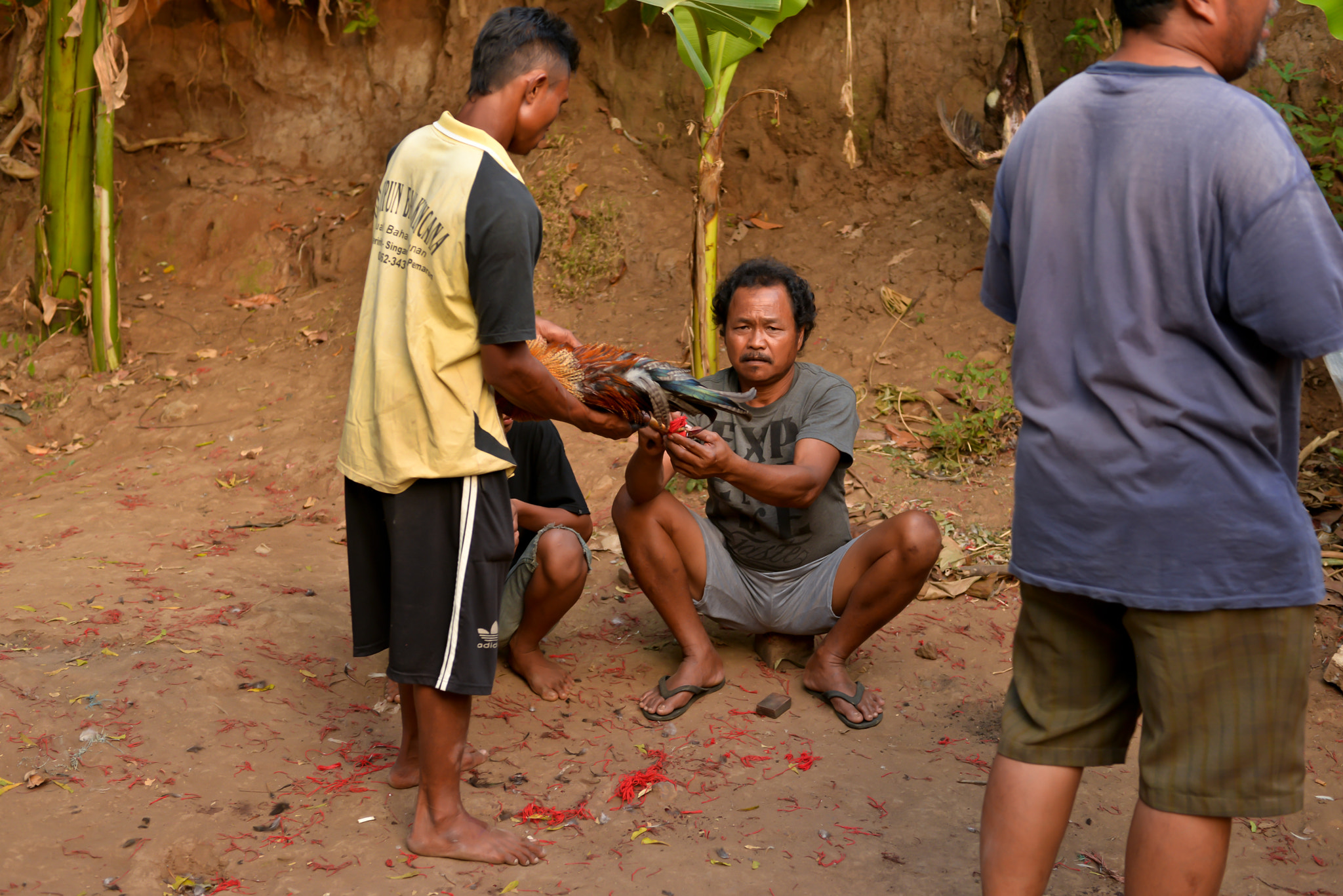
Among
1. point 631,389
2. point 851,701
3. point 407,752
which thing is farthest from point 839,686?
point 407,752

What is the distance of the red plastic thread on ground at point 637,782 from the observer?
2.81 metres

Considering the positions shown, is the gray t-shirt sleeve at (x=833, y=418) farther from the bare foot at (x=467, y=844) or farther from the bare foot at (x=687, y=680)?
the bare foot at (x=467, y=844)

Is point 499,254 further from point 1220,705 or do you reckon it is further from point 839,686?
point 839,686

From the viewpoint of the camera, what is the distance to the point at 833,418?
130 inches

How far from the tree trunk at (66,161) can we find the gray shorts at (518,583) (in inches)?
190

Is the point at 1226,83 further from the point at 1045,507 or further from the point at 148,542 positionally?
the point at 148,542

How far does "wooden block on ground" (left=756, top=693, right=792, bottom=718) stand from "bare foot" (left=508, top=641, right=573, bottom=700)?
66cm

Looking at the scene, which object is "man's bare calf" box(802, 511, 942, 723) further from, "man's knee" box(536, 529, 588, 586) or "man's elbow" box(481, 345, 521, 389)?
"man's elbow" box(481, 345, 521, 389)

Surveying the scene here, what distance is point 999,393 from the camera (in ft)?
17.5

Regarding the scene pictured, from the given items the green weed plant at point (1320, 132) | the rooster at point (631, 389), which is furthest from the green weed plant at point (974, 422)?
the rooster at point (631, 389)

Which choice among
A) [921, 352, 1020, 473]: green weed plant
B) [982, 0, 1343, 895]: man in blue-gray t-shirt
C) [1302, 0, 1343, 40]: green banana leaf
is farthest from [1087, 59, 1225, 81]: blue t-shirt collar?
[921, 352, 1020, 473]: green weed plant

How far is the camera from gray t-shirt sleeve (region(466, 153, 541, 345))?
220cm

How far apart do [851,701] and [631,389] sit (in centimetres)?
129

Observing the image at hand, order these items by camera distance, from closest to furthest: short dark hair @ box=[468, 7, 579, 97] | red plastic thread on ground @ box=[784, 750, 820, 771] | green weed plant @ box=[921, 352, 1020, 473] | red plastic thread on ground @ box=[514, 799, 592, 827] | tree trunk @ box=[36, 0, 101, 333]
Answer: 1. short dark hair @ box=[468, 7, 579, 97]
2. red plastic thread on ground @ box=[514, 799, 592, 827]
3. red plastic thread on ground @ box=[784, 750, 820, 771]
4. green weed plant @ box=[921, 352, 1020, 473]
5. tree trunk @ box=[36, 0, 101, 333]
